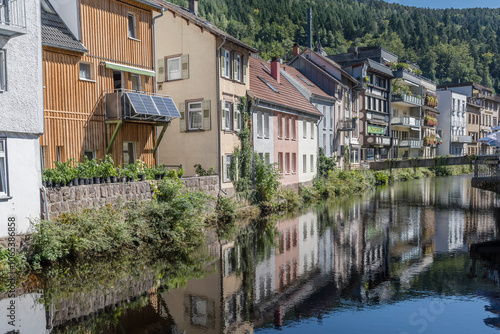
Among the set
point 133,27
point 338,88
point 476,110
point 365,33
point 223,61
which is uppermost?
point 365,33

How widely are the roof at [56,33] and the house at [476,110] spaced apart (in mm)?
76908

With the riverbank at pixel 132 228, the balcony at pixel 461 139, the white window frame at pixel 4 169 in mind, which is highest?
the balcony at pixel 461 139

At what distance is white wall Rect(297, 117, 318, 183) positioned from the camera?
3672 centimetres

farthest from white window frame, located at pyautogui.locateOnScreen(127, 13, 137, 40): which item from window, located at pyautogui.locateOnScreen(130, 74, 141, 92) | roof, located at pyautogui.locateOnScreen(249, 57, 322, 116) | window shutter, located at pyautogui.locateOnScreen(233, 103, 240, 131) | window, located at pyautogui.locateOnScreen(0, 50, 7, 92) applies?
window, located at pyautogui.locateOnScreen(0, 50, 7, 92)

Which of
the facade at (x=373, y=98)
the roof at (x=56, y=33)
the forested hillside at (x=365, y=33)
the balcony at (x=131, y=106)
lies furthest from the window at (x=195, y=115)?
the forested hillside at (x=365, y=33)

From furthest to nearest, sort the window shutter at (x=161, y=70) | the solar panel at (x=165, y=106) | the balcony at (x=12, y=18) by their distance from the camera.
Result: the window shutter at (x=161, y=70) < the solar panel at (x=165, y=106) < the balcony at (x=12, y=18)

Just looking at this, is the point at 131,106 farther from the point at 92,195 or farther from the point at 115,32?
the point at 92,195

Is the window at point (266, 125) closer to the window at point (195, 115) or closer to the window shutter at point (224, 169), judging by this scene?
the window shutter at point (224, 169)

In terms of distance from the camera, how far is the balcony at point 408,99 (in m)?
63.7

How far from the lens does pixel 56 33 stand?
65.6 feet

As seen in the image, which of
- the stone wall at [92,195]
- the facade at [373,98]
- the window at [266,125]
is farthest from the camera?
the facade at [373,98]

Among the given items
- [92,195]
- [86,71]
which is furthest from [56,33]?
[92,195]

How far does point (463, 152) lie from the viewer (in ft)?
292

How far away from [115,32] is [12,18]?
805cm
